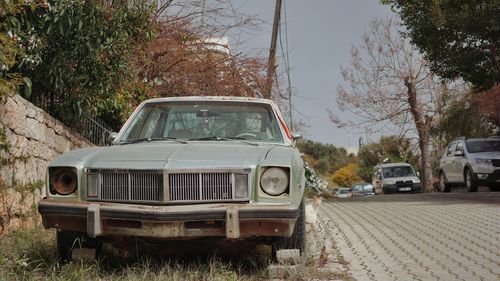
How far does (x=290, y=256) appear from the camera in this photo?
5.19m

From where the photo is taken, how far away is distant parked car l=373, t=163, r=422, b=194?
29203 millimetres

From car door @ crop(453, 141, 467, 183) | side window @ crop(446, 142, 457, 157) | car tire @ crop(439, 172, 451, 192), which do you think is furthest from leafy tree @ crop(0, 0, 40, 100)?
car tire @ crop(439, 172, 451, 192)

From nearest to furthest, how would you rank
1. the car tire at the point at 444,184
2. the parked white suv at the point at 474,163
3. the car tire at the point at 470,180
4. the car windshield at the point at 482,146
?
the parked white suv at the point at 474,163 → the car tire at the point at 470,180 → the car windshield at the point at 482,146 → the car tire at the point at 444,184

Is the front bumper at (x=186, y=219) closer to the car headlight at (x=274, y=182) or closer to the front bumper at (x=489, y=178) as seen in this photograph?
the car headlight at (x=274, y=182)

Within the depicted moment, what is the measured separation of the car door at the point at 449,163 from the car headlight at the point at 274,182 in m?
16.8

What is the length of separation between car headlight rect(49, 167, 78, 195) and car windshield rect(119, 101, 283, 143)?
1.07m

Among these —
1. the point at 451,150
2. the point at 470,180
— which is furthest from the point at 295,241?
the point at 451,150

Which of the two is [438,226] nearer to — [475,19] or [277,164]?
[277,164]

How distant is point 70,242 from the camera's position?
539 centimetres

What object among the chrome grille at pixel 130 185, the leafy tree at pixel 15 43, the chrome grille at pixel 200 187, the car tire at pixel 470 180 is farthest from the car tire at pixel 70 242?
the car tire at pixel 470 180

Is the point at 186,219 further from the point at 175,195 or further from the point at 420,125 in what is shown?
the point at 420,125

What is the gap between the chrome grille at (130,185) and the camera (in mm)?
4840

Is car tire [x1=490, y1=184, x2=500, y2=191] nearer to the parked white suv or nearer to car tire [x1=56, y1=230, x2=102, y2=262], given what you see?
the parked white suv

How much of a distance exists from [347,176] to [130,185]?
6605 centimetres
